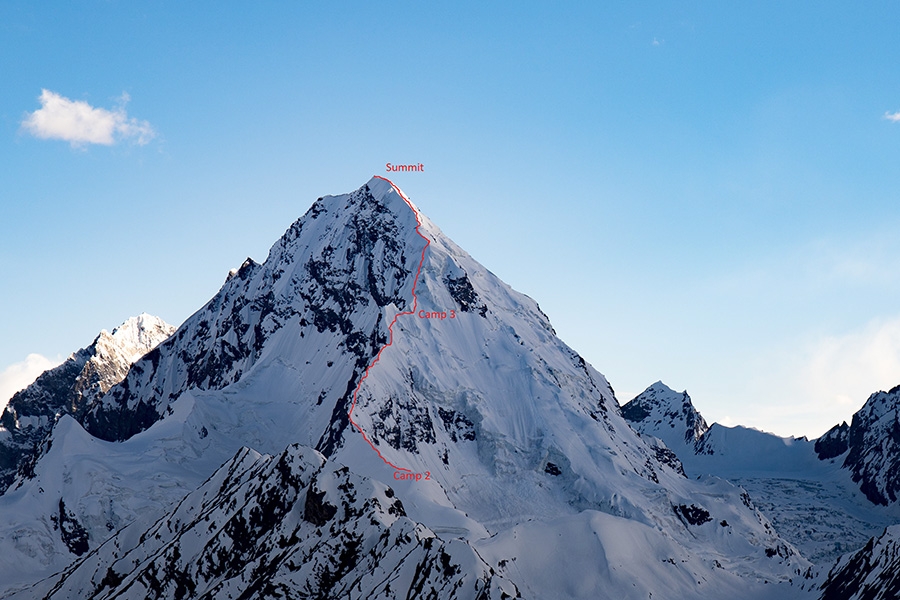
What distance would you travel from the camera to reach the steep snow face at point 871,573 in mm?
148125

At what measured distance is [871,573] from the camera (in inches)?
6181

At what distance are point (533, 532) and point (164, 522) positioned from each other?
7281cm

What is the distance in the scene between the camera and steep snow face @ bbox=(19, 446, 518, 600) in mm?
128750

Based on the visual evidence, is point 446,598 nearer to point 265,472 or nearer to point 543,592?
point 265,472

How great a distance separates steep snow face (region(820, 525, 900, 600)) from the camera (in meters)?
148

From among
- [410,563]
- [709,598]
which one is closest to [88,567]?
[410,563]

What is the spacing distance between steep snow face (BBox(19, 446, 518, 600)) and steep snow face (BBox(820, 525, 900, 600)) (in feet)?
207

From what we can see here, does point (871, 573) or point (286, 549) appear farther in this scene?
point (871, 573)

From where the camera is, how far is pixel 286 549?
5556 inches

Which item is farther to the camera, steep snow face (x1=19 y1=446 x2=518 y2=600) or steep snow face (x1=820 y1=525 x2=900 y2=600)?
steep snow face (x1=820 y1=525 x2=900 y2=600)

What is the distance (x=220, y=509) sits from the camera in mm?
157375

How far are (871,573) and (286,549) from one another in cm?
9543

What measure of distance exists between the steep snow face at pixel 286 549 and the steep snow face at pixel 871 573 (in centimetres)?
6309

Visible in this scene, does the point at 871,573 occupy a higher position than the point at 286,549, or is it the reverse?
the point at 286,549
